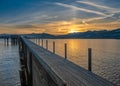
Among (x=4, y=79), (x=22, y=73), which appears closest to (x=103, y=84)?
(x=22, y=73)

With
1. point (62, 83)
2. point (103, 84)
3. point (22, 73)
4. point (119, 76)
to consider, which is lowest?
point (119, 76)

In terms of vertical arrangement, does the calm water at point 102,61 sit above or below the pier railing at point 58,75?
below

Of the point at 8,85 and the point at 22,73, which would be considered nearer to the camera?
the point at 22,73

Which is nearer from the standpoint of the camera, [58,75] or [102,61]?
[58,75]

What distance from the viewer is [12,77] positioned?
22.5 meters

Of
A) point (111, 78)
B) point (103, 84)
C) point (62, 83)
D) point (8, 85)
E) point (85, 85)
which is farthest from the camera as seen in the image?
point (111, 78)

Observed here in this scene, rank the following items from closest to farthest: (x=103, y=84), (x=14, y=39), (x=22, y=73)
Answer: (x=103, y=84)
(x=22, y=73)
(x=14, y=39)

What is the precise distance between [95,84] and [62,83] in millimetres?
4741

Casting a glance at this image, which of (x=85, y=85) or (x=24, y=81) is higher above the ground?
(x=85, y=85)

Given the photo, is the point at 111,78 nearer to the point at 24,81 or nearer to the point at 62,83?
the point at 24,81

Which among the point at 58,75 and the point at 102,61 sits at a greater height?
the point at 58,75

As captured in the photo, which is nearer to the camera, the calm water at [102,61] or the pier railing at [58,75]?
the pier railing at [58,75]

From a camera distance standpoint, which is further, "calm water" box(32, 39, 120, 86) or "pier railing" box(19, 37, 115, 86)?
"calm water" box(32, 39, 120, 86)

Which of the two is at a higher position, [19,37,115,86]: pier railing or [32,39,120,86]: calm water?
[19,37,115,86]: pier railing
